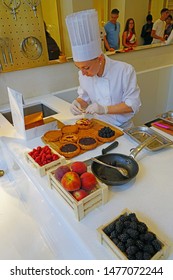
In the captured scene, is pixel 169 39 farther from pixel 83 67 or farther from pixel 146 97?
pixel 83 67

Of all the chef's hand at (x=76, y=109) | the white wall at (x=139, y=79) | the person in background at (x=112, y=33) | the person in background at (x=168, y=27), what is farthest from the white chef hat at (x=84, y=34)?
the person in background at (x=168, y=27)

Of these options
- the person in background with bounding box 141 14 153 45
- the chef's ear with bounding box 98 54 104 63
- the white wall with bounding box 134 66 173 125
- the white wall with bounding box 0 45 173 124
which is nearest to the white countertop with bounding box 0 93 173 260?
the chef's ear with bounding box 98 54 104 63

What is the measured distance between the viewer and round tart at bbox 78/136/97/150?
898 millimetres

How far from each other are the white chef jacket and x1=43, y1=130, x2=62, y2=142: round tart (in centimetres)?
37

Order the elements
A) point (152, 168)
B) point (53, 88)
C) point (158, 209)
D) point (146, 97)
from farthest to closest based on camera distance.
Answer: point (146, 97), point (53, 88), point (152, 168), point (158, 209)

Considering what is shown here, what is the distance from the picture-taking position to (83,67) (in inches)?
43.1

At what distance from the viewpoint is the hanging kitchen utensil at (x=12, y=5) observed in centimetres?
131

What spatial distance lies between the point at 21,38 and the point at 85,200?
4.38 feet

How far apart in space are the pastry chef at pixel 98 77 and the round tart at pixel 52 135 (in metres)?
0.24

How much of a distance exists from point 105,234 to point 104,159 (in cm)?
34

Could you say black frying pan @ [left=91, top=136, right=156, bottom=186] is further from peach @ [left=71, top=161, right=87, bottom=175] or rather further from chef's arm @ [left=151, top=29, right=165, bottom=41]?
chef's arm @ [left=151, top=29, right=165, bottom=41]

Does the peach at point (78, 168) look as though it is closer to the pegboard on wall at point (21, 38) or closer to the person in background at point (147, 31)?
the pegboard on wall at point (21, 38)
